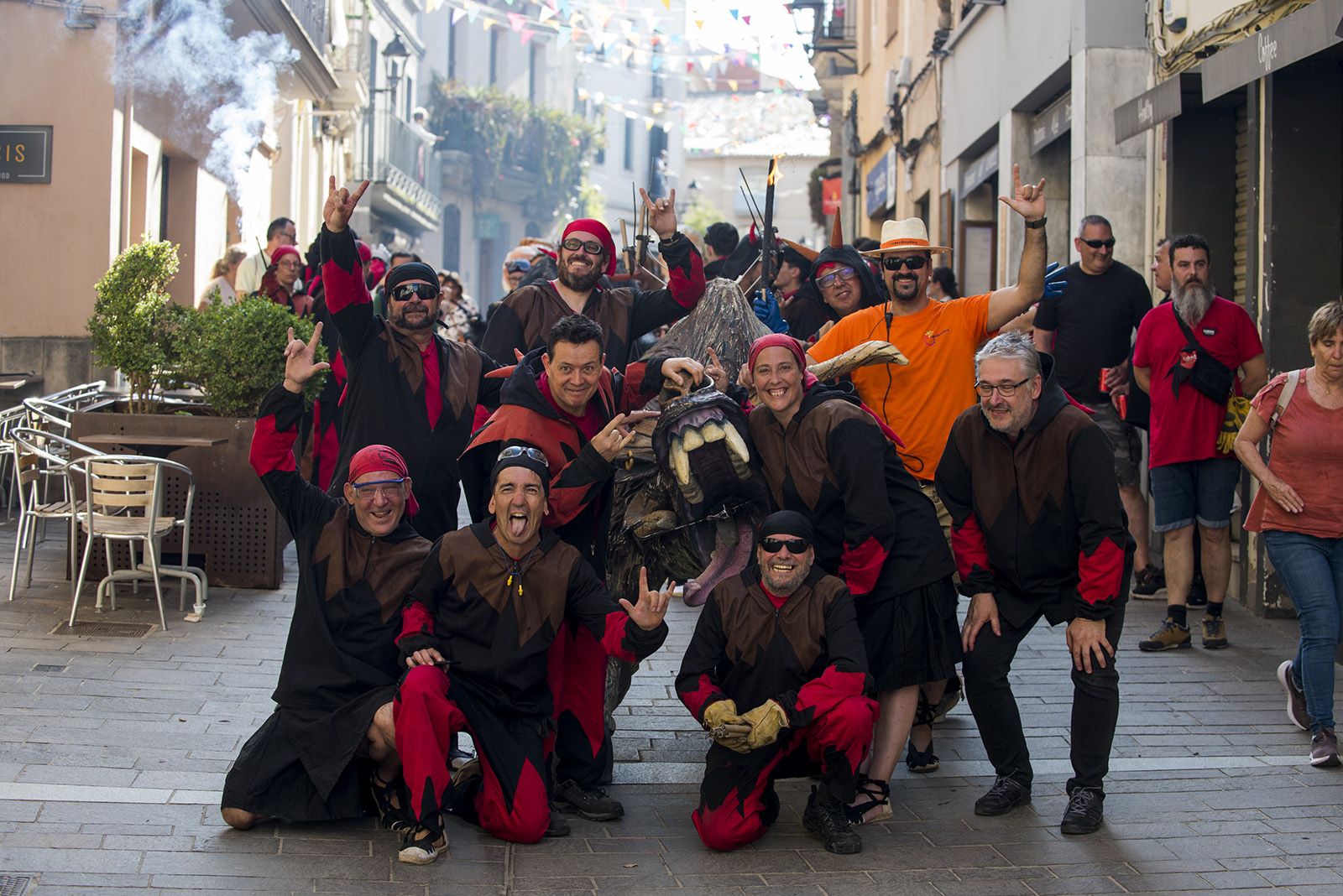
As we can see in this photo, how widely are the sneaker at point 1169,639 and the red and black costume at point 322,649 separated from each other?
4.11 metres

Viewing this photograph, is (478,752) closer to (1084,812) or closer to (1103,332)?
(1084,812)

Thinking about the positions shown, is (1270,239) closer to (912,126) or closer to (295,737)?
(295,737)

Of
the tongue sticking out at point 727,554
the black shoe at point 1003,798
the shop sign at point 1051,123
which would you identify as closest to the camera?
the black shoe at point 1003,798

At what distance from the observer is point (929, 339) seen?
20.8 ft

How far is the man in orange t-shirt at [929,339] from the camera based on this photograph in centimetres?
627

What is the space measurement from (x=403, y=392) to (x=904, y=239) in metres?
2.11

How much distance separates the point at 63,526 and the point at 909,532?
742 cm

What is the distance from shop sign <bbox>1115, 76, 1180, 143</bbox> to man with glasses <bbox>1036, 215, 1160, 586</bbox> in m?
0.65

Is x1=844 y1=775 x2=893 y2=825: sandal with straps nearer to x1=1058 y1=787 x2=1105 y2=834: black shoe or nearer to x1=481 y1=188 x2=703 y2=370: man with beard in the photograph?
x1=1058 y1=787 x2=1105 y2=834: black shoe

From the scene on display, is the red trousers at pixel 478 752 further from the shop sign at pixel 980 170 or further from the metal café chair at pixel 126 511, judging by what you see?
the shop sign at pixel 980 170

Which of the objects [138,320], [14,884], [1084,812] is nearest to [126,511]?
[138,320]

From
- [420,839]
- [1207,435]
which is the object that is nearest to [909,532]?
[420,839]

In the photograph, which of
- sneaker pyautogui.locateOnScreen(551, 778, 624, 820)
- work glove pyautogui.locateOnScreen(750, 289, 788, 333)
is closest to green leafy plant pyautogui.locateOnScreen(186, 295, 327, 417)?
work glove pyautogui.locateOnScreen(750, 289, 788, 333)

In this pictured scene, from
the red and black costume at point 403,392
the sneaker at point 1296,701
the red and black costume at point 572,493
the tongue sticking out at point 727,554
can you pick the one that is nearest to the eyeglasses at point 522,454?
the red and black costume at point 572,493
